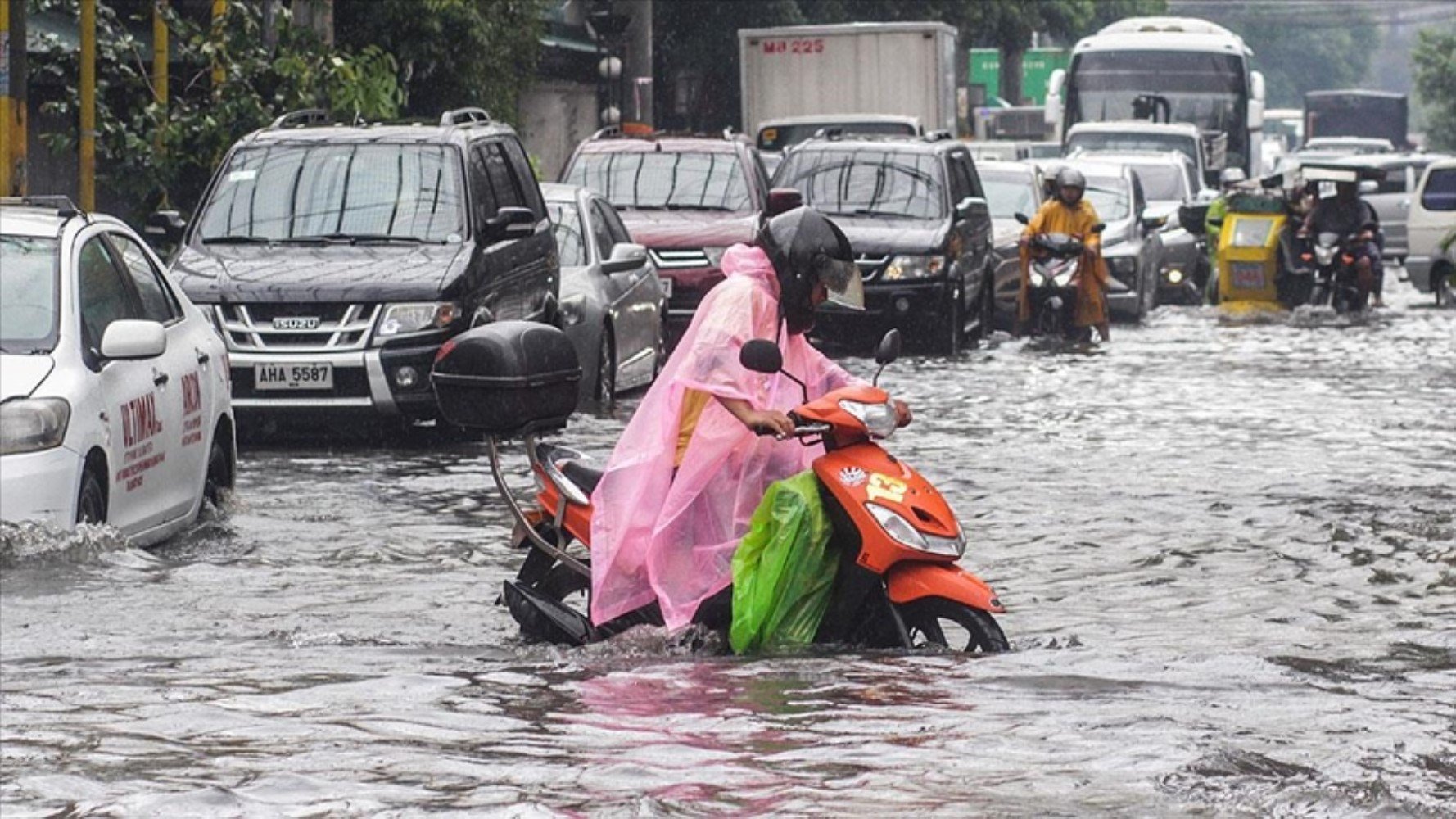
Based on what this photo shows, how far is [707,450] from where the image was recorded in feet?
29.8

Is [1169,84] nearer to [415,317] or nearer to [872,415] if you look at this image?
[415,317]

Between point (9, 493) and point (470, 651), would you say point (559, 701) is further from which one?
point (9, 493)

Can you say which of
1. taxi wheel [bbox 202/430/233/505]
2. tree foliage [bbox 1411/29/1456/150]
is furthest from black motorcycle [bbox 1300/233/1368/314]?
tree foliage [bbox 1411/29/1456/150]

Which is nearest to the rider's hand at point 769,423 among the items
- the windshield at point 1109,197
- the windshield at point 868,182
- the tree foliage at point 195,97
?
the tree foliage at point 195,97

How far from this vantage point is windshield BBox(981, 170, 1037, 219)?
3114 centimetres

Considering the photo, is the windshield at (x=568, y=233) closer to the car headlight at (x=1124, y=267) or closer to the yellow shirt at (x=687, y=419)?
the yellow shirt at (x=687, y=419)

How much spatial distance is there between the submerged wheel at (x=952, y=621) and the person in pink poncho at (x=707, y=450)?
0.59m

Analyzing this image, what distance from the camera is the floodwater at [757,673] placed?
7.05 meters

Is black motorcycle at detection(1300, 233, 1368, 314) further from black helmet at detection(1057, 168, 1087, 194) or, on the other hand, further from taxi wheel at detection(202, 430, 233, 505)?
taxi wheel at detection(202, 430, 233, 505)

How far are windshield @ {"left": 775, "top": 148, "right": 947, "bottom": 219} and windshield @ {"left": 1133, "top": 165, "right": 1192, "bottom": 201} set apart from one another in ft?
36.2

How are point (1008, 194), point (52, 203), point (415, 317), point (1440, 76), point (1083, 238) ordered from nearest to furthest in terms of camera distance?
point (52, 203) → point (415, 317) → point (1083, 238) → point (1008, 194) → point (1440, 76)

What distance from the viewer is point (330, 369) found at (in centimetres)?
1616

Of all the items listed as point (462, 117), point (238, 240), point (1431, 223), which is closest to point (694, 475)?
point (238, 240)

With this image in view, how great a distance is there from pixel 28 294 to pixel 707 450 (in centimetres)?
350
